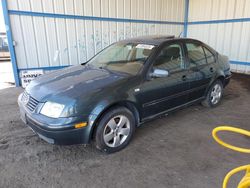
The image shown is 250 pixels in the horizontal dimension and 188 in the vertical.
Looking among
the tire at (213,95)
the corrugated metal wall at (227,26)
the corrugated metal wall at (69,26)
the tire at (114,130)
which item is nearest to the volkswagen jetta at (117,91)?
the tire at (114,130)

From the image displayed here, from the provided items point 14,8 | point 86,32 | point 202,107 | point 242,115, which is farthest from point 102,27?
point 242,115

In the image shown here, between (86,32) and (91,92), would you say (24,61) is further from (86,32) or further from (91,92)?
(91,92)

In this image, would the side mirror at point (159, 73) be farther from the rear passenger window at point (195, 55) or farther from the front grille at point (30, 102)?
the front grille at point (30, 102)

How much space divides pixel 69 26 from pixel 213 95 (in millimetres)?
4792

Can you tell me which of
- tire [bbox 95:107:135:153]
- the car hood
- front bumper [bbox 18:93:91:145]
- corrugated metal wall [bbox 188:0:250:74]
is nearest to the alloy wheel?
tire [bbox 95:107:135:153]

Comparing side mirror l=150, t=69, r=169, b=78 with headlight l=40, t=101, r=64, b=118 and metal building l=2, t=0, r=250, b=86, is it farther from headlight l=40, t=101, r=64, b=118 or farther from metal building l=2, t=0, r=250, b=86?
metal building l=2, t=0, r=250, b=86

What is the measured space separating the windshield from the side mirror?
0.21 meters

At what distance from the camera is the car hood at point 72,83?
8.14 feet

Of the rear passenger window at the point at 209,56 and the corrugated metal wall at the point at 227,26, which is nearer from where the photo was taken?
the rear passenger window at the point at 209,56

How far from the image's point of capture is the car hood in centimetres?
248

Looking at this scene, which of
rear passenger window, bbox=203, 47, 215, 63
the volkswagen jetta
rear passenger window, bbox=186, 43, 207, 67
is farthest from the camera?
rear passenger window, bbox=203, 47, 215, 63

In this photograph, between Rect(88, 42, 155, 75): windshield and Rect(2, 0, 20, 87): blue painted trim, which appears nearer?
Rect(88, 42, 155, 75): windshield

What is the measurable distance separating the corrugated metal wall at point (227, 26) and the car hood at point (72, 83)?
23.3ft

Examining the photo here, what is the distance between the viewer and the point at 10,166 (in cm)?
250
